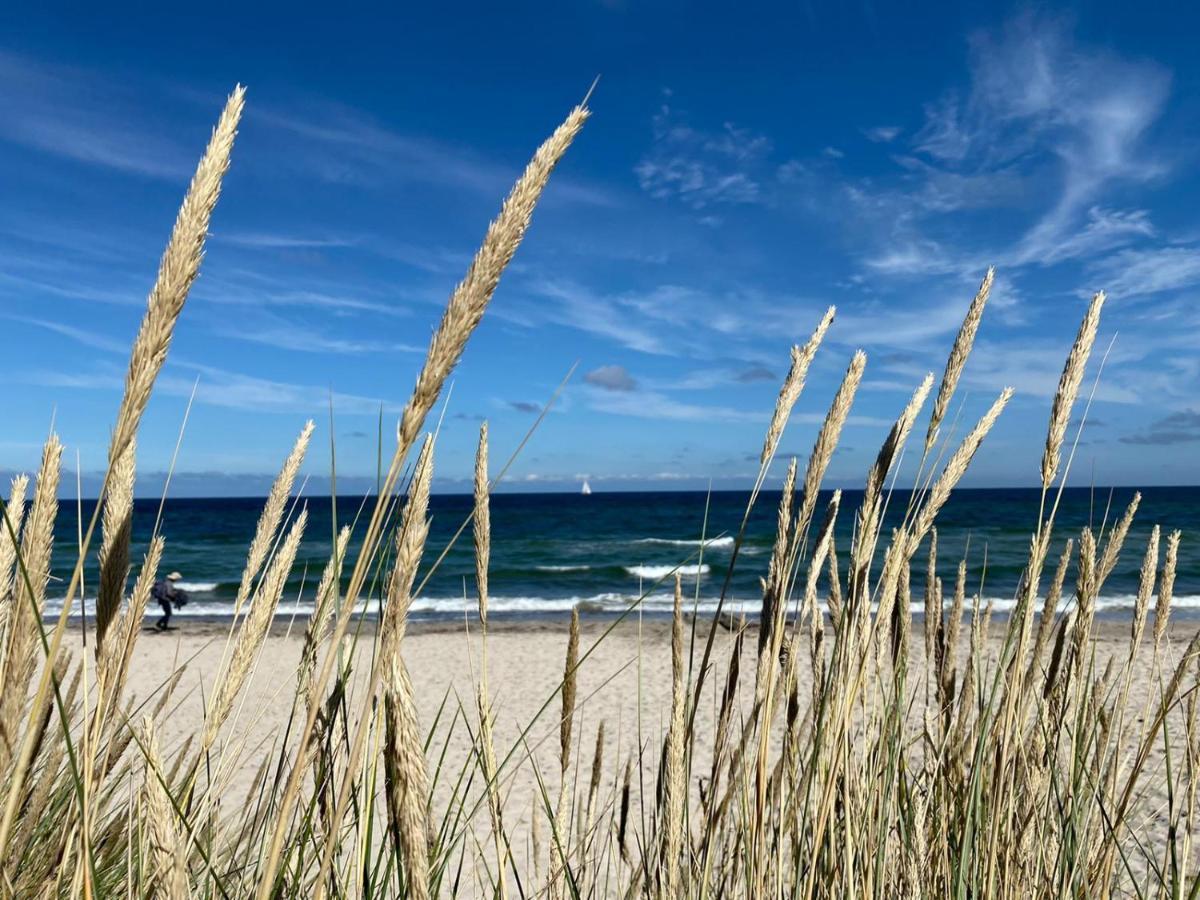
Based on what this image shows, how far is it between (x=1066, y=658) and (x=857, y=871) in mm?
621

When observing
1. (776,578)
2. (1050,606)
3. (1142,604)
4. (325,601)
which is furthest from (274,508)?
(1142,604)

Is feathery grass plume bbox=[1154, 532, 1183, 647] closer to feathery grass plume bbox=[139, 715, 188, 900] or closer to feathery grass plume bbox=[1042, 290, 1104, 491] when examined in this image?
feathery grass plume bbox=[1042, 290, 1104, 491]

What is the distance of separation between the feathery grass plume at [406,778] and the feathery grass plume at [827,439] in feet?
2.37

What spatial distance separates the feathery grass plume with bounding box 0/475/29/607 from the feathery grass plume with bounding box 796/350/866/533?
101 centimetres

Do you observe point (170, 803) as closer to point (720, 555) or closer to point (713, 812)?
point (713, 812)

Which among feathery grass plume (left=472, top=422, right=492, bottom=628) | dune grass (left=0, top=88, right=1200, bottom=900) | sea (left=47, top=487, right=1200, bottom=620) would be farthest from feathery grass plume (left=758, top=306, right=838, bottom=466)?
sea (left=47, top=487, right=1200, bottom=620)

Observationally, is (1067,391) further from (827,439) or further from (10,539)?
(10,539)

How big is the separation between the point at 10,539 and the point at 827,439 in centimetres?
114

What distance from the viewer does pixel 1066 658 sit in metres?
1.81

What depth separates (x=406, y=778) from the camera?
30.5 inches

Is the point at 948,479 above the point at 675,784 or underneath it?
above

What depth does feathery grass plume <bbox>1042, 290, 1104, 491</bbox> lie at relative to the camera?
4.56 feet

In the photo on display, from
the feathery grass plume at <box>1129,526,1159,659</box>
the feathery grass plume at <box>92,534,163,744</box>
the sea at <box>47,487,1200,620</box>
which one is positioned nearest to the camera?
the feathery grass plume at <box>92,534,163,744</box>

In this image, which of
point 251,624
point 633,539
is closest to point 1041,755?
point 251,624
